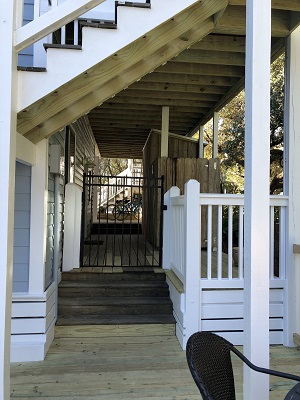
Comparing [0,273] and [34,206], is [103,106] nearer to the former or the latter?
[34,206]

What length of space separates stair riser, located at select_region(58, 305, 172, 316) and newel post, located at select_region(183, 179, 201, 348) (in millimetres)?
617

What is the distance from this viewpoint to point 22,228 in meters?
2.76

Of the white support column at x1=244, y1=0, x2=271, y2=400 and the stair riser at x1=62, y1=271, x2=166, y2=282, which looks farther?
the stair riser at x1=62, y1=271, x2=166, y2=282

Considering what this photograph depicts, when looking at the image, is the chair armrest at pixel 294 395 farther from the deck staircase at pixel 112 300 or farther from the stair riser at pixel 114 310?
the stair riser at pixel 114 310

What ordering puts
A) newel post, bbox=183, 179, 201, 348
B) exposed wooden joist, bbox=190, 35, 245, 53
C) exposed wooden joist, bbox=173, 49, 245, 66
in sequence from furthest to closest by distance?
exposed wooden joist, bbox=173, 49, 245, 66 → exposed wooden joist, bbox=190, 35, 245, 53 → newel post, bbox=183, 179, 201, 348

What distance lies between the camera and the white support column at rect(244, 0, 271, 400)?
61.3 inches

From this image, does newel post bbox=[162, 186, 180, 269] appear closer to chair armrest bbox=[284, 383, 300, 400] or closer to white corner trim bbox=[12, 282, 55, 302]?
white corner trim bbox=[12, 282, 55, 302]

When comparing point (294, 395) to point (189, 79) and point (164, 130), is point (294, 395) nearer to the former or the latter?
point (189, 79)

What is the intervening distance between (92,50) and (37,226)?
58.8 inches

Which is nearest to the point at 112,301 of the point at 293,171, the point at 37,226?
the point at 37,226

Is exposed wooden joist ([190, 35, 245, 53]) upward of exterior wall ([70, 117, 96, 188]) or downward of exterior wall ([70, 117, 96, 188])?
upward

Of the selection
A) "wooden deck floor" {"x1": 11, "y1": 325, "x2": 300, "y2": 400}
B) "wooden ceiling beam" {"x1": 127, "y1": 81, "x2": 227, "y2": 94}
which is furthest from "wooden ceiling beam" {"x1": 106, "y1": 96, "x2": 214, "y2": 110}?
"wooden deck floor" {"x1": 11, "y1": 325, "x2": 300, "y2": 400}

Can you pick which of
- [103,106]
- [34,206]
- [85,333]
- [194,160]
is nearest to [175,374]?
[85,333]

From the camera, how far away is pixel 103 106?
529 cm
